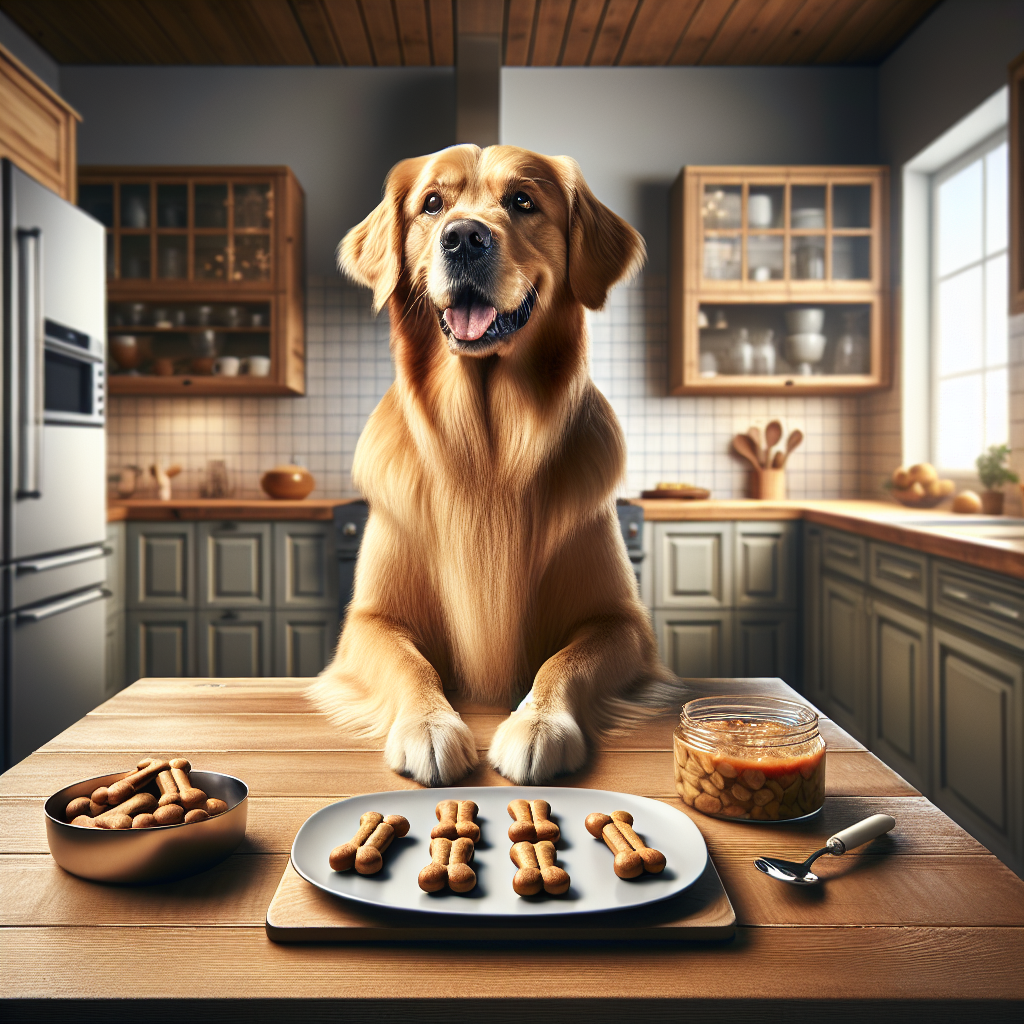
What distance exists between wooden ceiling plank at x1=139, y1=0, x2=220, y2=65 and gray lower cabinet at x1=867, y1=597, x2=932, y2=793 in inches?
150

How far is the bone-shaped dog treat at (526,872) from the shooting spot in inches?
20.4

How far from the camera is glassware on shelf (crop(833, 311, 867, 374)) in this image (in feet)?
12.6

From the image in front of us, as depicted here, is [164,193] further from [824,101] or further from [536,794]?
[536,794]

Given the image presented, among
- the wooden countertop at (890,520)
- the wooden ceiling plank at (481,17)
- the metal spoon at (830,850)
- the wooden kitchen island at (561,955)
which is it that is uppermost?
the wooden ceiling plank at (481,17)

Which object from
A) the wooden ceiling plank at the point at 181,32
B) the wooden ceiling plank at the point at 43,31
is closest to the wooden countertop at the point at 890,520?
the wooden ceiling plank at the point at 181,32

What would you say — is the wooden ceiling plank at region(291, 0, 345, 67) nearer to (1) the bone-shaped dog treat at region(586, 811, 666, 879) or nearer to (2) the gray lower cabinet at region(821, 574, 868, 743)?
(2) the gray lower cabinet at region(821, 574, 868, 743)

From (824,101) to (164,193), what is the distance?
3293 millimetres

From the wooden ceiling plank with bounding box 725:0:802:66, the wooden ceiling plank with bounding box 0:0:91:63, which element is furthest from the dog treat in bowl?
the wooden ceiling plank with bounding box 0:0:91:63

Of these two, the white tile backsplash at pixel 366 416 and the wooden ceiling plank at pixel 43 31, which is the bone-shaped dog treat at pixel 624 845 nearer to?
the white tile backsplash at pixel 366 416

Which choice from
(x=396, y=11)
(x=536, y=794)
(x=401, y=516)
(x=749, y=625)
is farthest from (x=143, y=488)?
(x=536, y=794)

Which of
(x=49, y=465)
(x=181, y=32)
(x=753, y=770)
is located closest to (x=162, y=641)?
(x=49, y=465)

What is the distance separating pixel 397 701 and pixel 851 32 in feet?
13.4

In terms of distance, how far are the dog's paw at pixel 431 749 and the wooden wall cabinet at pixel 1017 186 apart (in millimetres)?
2362

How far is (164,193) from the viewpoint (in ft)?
12.4
